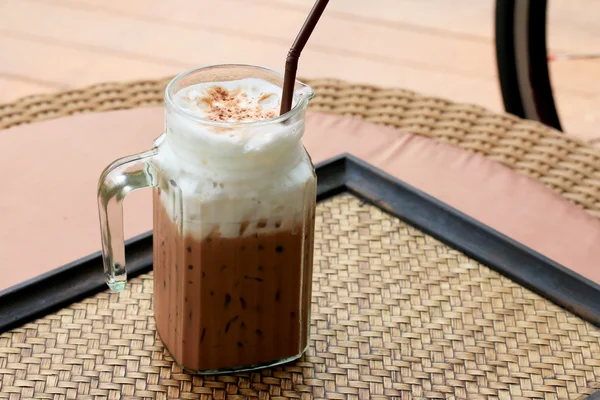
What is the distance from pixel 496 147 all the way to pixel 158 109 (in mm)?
440

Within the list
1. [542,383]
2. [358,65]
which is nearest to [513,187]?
[542,383]

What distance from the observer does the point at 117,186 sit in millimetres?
731

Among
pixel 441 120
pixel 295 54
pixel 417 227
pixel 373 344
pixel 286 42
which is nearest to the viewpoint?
pixel 295 54

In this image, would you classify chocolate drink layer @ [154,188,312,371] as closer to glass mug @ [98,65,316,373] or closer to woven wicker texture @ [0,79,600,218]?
glass mug @ [98,65,316,373]

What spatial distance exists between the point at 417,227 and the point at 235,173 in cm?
34

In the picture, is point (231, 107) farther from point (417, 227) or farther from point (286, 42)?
point (286, 42)

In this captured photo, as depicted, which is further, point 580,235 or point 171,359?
point 580,235

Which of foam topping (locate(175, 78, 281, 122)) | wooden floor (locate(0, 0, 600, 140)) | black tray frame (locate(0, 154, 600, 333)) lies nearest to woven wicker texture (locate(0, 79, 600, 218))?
black tray frame (locate(0, 154, 600, 333))

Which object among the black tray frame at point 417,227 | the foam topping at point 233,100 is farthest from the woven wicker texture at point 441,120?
the foam topping at point 233,100

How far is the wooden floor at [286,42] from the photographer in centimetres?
205

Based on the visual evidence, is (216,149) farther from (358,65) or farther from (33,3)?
(33,3)

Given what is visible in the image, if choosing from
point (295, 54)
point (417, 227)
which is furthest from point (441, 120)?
point (295, 54)

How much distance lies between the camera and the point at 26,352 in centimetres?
80

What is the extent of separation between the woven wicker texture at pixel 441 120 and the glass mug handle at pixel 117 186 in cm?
43
